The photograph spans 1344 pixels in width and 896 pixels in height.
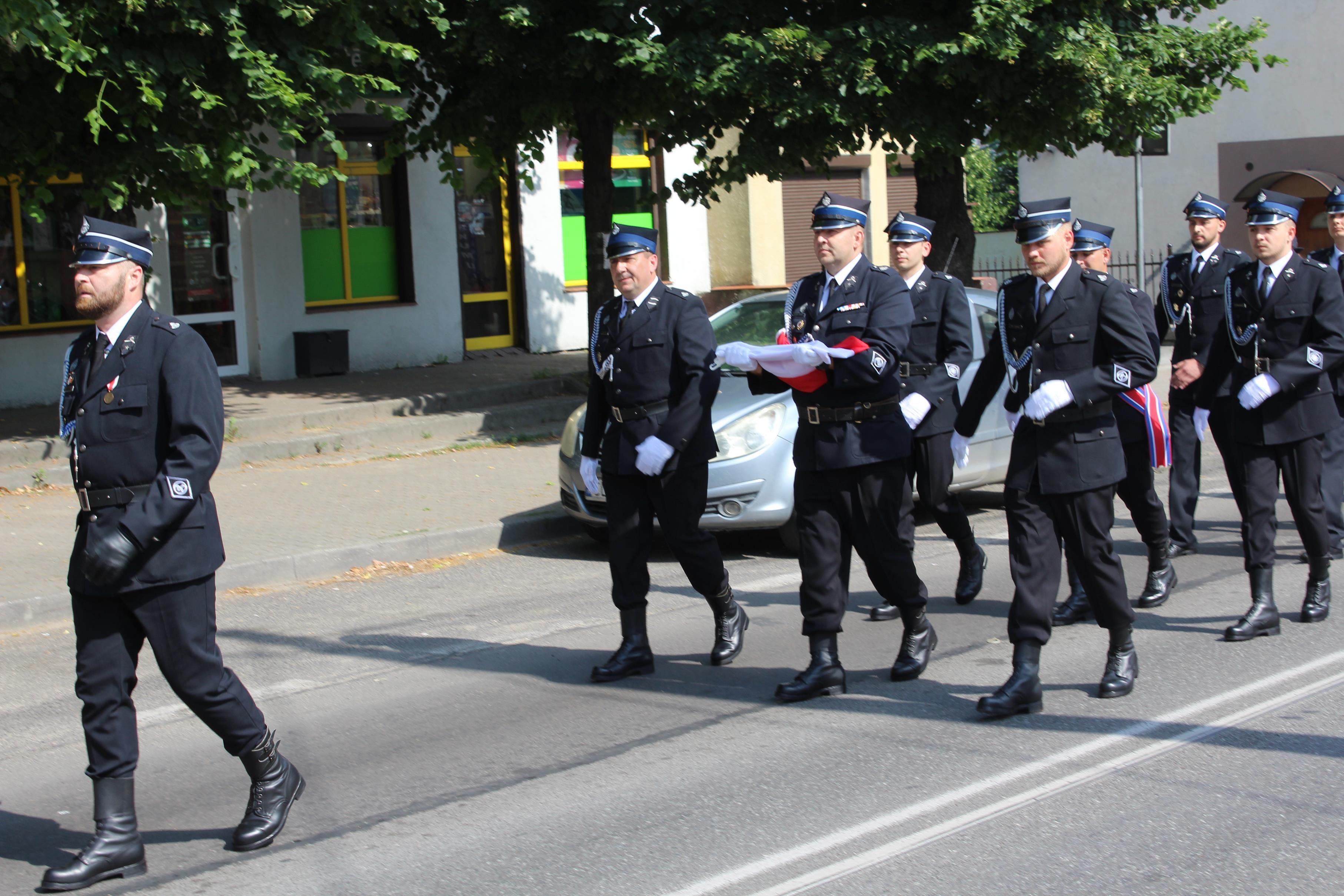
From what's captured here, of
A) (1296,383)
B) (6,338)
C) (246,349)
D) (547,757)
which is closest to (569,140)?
(246,349)

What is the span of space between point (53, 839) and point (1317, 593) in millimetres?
5740

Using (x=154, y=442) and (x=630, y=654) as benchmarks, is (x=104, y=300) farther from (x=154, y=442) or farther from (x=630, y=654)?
(x=630, y=654)

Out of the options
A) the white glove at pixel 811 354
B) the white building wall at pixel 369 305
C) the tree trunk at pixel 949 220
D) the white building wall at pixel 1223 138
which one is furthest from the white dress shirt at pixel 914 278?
the white building wall at pixel 1223 138

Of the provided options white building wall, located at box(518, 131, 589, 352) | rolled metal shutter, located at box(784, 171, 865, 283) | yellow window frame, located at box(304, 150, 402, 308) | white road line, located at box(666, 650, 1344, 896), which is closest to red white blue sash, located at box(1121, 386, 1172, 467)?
white road line, located at box(666, 650, 1344, 896)

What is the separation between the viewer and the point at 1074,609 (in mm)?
7398

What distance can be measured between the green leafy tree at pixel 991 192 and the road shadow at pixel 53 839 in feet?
131

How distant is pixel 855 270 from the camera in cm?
611

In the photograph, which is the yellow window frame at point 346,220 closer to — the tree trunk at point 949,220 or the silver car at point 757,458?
the tree trunk at point 949,220

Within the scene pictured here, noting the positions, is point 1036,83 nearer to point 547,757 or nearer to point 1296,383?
point 1296,383

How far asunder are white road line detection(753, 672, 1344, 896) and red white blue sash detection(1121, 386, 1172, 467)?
1.54 m

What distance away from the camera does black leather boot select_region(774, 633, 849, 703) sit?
6.08 metres

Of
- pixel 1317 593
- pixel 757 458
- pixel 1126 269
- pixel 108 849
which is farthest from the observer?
pixel 1126 269

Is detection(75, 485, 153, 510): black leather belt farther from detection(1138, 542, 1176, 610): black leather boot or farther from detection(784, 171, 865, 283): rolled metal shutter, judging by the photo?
detection(784, 171, 865, 283): rolled metal shutter

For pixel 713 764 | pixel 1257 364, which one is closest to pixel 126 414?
pixel 713 764
